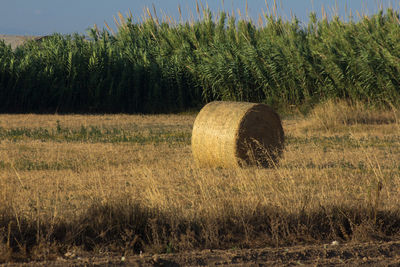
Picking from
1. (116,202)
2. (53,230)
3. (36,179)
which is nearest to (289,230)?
(116,202)

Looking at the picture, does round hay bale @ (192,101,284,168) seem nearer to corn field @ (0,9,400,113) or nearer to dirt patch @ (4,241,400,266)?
dirt patch @ (4,241,400,266)

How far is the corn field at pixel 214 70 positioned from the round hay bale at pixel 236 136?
1069 centimetres

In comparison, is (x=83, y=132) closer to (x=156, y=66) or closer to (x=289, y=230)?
(x=156, y=66)

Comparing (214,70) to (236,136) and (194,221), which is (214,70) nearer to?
(236,136)

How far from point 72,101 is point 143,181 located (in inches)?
635

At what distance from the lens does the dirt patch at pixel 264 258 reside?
508cm

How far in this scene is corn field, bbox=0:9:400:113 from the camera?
71.2 feet

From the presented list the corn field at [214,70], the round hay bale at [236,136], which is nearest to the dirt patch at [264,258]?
the round hay bale at [236,136]

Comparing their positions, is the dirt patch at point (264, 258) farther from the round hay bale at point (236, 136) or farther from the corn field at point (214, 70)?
the corn field at point (214, 70)

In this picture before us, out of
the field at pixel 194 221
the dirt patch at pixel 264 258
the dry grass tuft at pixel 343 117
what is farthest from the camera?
the dry grass tuft at pixel 343 117

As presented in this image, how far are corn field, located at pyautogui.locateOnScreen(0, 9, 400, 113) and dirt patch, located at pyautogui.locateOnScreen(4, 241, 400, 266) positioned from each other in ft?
53.3

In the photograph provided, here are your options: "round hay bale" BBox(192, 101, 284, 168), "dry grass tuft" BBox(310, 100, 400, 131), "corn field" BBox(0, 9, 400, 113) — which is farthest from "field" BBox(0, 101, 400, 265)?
"corn field" BBox(0, 9, 400, 113)

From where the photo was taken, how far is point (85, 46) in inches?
998

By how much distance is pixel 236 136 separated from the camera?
10.8m
